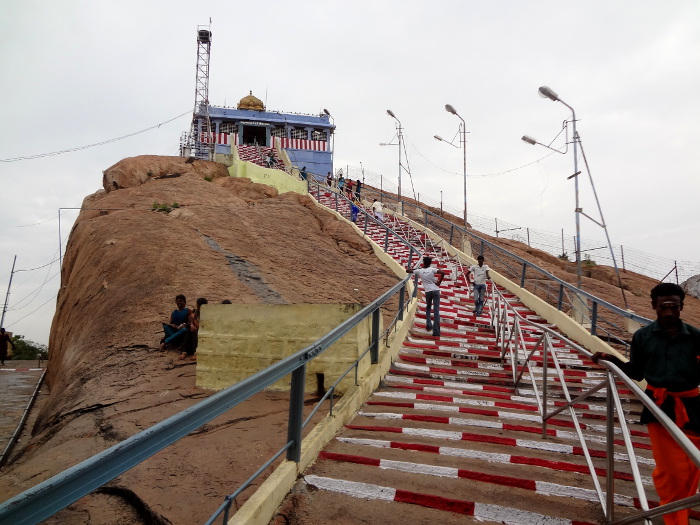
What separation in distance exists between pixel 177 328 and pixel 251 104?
3737 centimetres

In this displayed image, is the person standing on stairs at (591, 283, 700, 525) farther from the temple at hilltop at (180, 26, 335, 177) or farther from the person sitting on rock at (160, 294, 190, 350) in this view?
the temple at hilltop at (180, 26, 335, 177)

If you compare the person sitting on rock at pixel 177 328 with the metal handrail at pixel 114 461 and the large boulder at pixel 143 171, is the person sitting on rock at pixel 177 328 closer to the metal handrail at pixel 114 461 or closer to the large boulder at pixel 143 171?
the metal handrail at pixel 114 461

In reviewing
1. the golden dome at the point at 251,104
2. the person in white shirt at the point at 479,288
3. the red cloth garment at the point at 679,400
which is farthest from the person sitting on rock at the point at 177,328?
the golden dome at the point at 251,104

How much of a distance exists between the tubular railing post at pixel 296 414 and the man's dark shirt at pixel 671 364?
213 centimetres

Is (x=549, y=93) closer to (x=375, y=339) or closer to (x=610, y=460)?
(x=375, y=339)

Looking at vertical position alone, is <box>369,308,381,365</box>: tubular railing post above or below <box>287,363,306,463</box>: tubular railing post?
above

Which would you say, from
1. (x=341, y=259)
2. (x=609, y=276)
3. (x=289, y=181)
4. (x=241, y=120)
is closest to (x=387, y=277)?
(x=341, y=259)

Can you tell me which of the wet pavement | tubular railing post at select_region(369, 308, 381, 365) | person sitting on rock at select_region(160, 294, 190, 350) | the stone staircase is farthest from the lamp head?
the wet pavement

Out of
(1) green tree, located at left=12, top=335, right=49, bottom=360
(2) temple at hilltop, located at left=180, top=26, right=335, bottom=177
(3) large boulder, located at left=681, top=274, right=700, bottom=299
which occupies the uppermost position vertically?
(2) temple at hilltop, located at left=180, top=26, right=335, bottom=177

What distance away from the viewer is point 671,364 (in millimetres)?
2959

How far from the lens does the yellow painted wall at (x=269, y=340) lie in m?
5.80

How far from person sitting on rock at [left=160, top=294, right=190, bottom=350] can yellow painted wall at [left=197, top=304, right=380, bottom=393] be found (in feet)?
5.35

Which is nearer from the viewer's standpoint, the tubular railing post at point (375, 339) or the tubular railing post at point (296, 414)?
the tubular railing post at point (296, 414)

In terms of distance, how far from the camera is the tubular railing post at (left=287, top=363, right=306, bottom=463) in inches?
139
